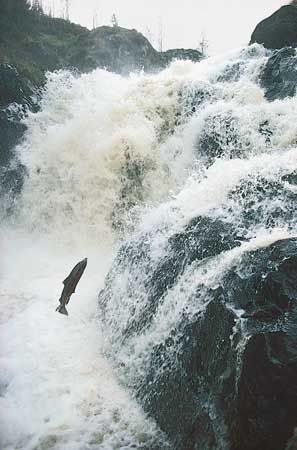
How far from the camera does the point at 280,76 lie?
11.1 meters

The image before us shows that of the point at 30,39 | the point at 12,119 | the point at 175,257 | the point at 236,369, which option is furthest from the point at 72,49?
the point at 236,369

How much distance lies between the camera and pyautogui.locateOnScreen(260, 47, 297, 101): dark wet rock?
1055 centimetres

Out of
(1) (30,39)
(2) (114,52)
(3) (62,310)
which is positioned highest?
(1) (30,39)

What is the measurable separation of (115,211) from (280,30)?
31.7 feet

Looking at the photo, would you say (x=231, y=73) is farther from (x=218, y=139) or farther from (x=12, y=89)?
(x=12, y=89)

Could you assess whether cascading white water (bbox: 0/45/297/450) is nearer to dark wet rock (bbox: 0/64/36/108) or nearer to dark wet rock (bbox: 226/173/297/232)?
dark wet rock (bbox: 226/173/297/232)

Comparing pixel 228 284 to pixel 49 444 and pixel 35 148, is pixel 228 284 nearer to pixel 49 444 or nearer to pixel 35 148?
pixel 49 444

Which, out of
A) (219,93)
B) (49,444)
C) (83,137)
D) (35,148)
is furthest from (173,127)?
(49,444)

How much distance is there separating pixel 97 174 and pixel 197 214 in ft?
17.3

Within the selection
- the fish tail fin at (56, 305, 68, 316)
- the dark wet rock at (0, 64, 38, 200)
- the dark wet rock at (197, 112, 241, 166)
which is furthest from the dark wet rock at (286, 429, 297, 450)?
the dark wet rock at (0, 64, 38, 200)

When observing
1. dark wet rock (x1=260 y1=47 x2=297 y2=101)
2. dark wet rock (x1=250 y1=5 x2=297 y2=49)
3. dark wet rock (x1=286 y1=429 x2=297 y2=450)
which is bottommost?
dark wet rock (x1=286 y1=429 x2=297 y2=450)

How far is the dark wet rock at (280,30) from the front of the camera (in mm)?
14398

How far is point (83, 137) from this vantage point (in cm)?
1108

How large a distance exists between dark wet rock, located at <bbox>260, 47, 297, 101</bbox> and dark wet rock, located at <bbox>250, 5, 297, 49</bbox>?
2.94m
